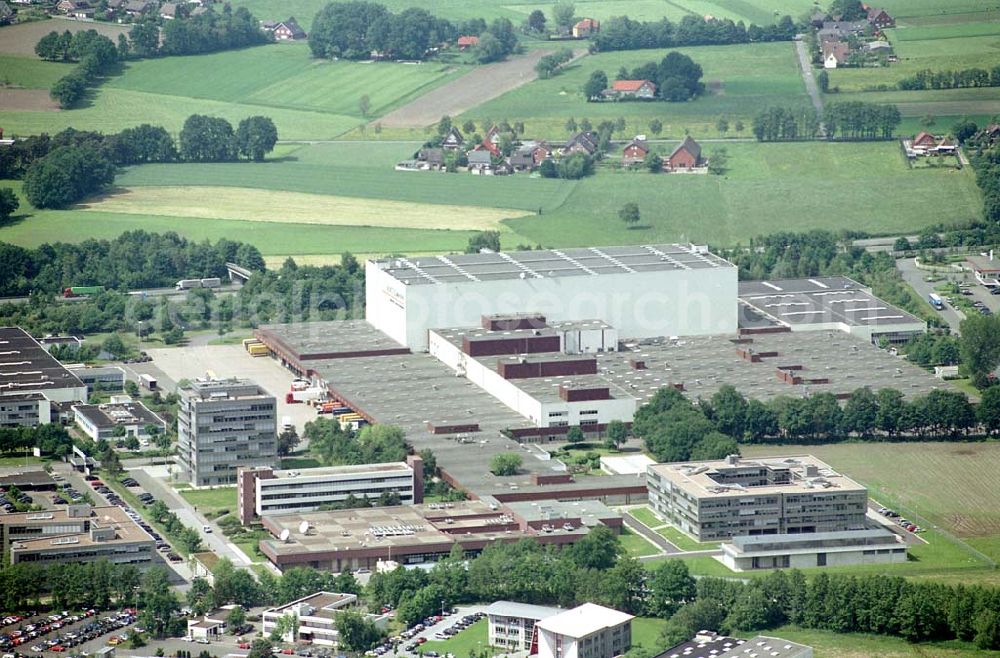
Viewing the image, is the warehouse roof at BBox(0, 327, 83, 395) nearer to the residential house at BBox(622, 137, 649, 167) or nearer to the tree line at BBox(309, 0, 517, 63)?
the residential house at BBox(622, 137, 649, 167)

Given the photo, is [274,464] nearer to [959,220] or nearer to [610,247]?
[610,247]

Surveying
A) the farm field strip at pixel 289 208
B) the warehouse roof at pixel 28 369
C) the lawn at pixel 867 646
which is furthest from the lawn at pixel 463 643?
the farm field strip at pixel 289 208

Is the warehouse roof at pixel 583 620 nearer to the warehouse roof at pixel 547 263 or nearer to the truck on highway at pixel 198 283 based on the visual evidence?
the warehouse roof at pixel 547 263

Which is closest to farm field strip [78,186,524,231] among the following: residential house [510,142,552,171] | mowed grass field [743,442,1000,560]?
residential house [510,142,552,171]

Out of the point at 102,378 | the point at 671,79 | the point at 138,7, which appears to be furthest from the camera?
the point at 138,7

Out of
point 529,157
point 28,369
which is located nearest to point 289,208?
point 529,157

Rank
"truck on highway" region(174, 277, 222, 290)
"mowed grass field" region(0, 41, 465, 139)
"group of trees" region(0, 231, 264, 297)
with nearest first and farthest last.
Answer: "group of trees" region(0, 231, 264, 297)
"truck on highway" region(174, 277, 222, 290)
"mowed grass field" region(0, 41, 465, 139)

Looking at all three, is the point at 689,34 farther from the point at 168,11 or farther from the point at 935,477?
the point at 935,477
